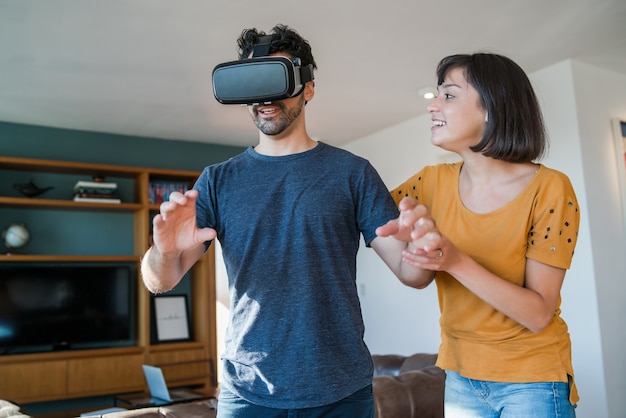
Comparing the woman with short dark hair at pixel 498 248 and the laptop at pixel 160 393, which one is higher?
the woman with short dark hair at pixel 498 248

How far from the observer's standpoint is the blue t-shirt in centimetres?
111

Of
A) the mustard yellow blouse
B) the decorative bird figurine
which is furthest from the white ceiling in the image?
the mustard yellow blouse

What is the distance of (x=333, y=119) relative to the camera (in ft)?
16.4

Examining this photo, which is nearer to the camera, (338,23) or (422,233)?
(422,233)

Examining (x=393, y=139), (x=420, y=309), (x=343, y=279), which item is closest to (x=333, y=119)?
(x=393, y=139)

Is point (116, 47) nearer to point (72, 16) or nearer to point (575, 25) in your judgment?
point (72, 16)

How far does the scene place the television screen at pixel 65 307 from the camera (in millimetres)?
4551

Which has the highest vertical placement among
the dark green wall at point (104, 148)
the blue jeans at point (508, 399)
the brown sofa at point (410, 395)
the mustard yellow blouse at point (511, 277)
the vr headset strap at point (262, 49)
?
the dark green wall at point (104, 148)

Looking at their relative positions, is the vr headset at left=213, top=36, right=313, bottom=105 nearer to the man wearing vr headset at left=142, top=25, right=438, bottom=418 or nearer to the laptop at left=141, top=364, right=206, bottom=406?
the man wearing vr headset at left=142, top=25, right=438, bottom=418

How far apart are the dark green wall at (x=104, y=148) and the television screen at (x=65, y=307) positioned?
3.15 feet

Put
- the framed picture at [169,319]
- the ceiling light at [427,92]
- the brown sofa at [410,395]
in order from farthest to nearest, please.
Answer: the framed picture at [169,319], the ceiling light at [427,92], the brown sofa at [410,395]

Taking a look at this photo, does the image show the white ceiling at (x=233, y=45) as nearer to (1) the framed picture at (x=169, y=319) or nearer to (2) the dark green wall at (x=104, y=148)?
(2) the dark green wall at (x=104, y=148)

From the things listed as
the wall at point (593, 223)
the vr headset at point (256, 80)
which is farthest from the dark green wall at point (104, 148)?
the vr headset at point (256, 80)

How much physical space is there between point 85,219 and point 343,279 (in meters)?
4.42
